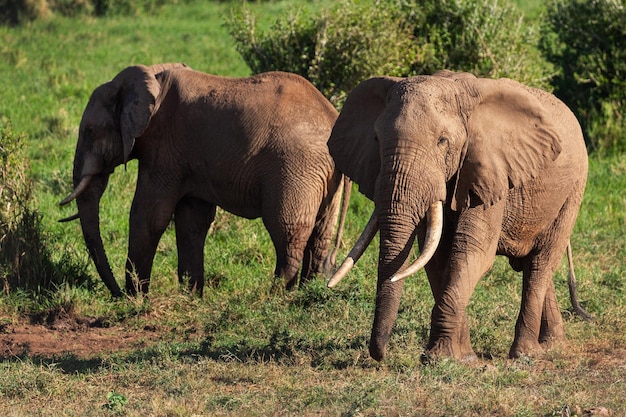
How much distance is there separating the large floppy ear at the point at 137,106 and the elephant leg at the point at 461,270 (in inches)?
130

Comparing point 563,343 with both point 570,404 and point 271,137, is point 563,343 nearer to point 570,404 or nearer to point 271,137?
point 570,404

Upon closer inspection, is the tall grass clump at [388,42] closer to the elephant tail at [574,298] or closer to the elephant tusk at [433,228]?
the elephant tail at [574,298]

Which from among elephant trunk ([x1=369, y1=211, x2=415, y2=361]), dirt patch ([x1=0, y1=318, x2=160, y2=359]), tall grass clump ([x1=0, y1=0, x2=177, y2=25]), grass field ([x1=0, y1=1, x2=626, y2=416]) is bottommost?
dirt patch ([x1=0, y1=318, x2=160, y2=359])

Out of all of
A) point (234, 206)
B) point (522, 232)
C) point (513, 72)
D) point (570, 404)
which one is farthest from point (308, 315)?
point (513, 72)

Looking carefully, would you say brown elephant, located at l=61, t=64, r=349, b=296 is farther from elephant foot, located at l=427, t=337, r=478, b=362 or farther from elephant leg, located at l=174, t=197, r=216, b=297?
elephant foot, located at l=427, t=337, r=478, b=362

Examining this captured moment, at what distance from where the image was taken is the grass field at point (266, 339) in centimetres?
613

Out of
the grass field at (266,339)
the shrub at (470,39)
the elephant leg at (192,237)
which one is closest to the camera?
the grass field at (266,339)

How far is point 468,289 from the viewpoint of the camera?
6797 mm

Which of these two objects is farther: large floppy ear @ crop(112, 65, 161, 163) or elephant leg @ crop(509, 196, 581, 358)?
large floppy ear @ crop(112, 65, 161, 163)

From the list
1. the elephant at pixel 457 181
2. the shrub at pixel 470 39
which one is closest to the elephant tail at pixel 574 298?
the elephant at pixel 457 181

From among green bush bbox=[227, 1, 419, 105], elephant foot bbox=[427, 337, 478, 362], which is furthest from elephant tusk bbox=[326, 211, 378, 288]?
green bush bbox=[227, 1, 419, 105]

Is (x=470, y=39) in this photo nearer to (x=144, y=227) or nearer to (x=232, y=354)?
(x=144, y=227)

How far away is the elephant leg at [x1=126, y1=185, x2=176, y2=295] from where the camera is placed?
9312 millimetres

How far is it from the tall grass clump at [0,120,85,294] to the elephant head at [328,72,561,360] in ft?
10.8
